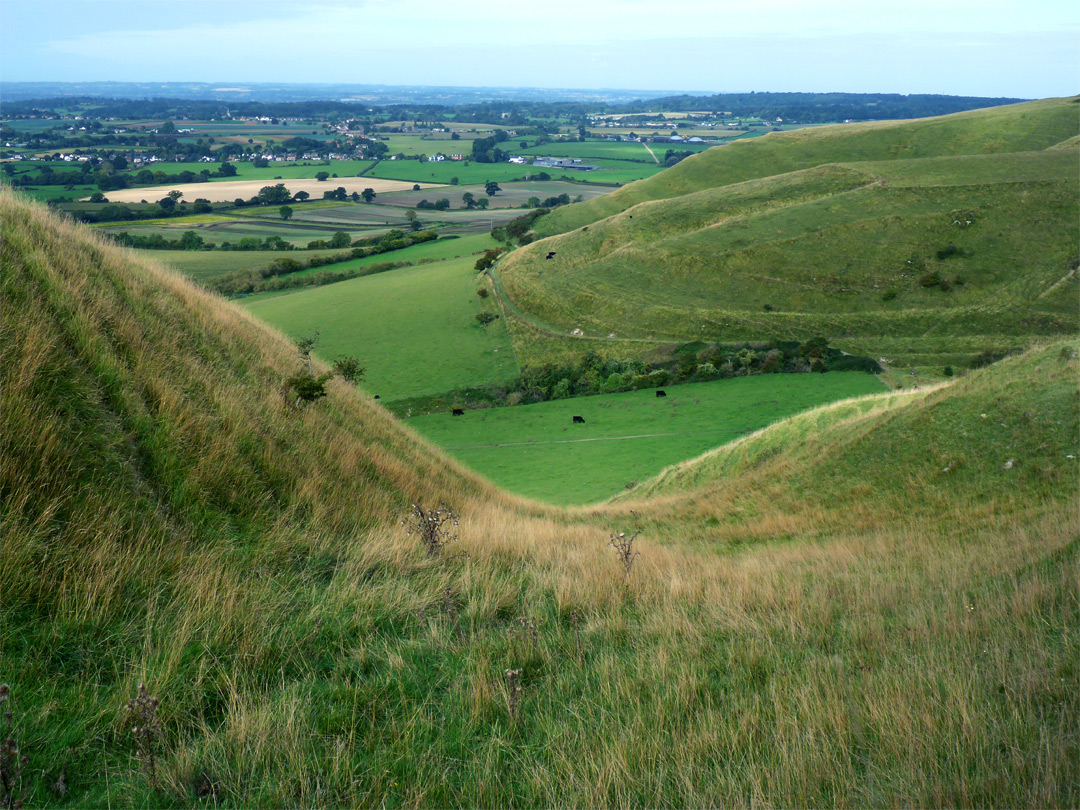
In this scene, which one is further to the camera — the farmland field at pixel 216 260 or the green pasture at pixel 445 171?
the green pasture at pixel 445 171

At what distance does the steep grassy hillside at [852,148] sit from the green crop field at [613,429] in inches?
2318

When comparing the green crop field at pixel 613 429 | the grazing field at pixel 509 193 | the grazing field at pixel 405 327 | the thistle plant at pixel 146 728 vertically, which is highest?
the grazing field at pixel 509 193

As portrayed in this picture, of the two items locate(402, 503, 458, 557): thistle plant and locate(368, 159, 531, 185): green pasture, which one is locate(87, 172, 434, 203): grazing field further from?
locate(402, 503, 458, 557): thistle plant

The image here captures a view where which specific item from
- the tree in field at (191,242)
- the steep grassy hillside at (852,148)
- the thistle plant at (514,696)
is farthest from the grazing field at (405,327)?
the thistle plant at (514,696)

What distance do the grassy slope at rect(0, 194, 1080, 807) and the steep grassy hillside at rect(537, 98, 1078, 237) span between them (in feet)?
338

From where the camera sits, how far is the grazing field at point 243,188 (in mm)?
98312

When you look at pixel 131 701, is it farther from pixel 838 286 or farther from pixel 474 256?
pixel 474 256

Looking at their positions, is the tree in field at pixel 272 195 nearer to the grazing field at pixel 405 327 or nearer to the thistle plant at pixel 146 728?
the grazing field at pixel 405 327

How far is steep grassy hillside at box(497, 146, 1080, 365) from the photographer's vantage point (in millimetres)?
60812

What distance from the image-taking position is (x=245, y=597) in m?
4.86

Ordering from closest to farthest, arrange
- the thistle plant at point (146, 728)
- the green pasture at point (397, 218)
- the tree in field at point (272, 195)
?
the thistle plant at point (146, 728), the green pasture at point (397, 218), the tree in field at point (272, 195)

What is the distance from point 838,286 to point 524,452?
137ft

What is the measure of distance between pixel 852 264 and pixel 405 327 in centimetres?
5015

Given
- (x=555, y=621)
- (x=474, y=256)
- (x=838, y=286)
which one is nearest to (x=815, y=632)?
(x=555, y=621)
